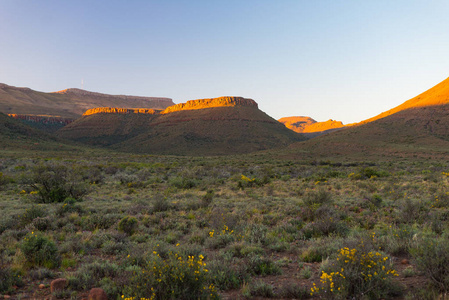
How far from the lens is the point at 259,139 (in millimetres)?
85875

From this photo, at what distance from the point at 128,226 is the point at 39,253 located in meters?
2.76

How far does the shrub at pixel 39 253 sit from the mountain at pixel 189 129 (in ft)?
223

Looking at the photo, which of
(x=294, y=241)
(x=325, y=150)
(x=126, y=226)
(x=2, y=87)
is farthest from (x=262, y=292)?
(x=2, y=87)

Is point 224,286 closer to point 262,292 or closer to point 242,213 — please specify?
point 262,292

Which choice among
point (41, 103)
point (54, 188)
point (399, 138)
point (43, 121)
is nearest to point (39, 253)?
point (54, 188)

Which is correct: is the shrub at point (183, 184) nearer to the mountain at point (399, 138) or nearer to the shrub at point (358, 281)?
the shrub at point (358, 281)

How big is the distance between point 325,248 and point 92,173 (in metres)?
22.4

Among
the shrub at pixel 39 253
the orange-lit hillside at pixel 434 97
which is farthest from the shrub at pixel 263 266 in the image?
the orange-lit hillside at pixel 434 97

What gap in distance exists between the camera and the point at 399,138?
5469 centimetres

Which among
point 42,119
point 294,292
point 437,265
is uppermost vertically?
point 42,119

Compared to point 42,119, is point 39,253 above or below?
below

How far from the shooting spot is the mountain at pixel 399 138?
46906 mm

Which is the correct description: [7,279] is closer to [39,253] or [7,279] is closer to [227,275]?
[39,253]

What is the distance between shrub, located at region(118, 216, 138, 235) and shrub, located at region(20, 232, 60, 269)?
2325 mm
